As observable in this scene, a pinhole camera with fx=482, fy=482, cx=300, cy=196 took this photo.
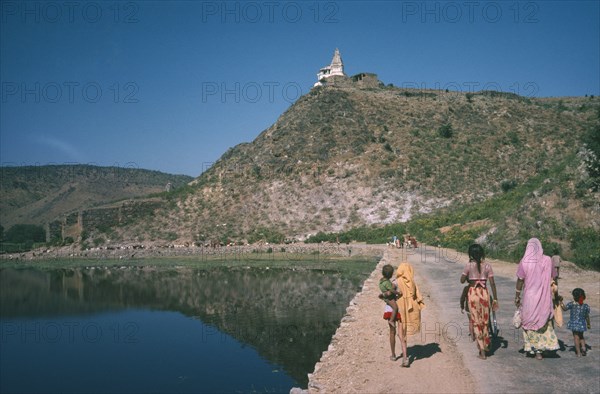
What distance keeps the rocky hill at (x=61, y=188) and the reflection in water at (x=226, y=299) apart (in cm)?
6586

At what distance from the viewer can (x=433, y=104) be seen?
69812 mm

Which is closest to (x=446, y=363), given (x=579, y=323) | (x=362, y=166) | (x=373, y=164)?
(x=579, y=323)

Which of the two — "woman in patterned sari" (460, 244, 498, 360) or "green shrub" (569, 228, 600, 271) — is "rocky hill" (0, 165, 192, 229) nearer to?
"green shrub" (569, 228, 600, 271)

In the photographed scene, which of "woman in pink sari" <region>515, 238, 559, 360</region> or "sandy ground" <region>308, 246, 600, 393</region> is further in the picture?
"woman in pink sari" <region>515, 238, 559, 360</region>

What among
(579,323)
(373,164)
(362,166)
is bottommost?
(579,323)

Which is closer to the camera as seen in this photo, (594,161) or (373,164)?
(594,161)

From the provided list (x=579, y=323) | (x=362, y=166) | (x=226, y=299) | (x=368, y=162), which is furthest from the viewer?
(x=368, y=162)

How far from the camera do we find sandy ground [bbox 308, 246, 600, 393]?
22.0 feet

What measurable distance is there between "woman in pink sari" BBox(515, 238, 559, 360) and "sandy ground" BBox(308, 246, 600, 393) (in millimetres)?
281

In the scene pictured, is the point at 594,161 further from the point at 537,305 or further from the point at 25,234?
the point at 25,234

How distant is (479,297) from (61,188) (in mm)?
125968

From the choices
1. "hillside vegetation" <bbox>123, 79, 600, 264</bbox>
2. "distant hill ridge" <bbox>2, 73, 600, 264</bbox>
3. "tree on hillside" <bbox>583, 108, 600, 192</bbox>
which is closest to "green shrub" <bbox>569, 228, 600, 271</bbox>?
"tree on hillside" <bbox>583, 108, 600, 192</bbox>

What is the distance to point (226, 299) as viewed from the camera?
71.0 feet

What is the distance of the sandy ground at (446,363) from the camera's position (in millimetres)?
6699
